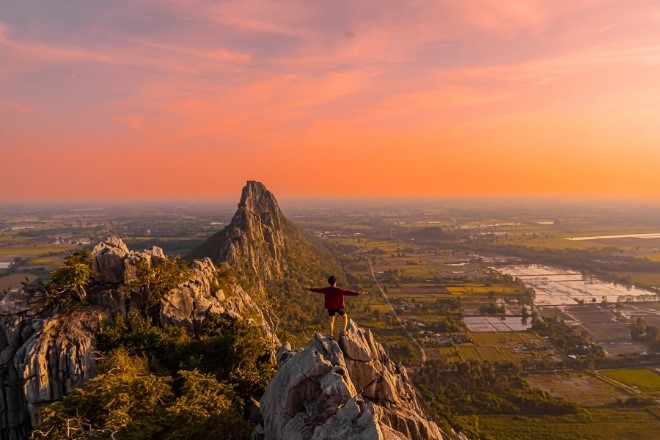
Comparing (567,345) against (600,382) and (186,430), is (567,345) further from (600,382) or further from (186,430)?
(186,430)

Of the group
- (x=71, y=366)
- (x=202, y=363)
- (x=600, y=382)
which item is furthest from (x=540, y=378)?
(x=71, y=366)

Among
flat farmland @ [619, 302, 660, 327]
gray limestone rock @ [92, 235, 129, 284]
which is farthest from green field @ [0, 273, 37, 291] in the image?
flat farmland @ [619, 302, 660, 327]

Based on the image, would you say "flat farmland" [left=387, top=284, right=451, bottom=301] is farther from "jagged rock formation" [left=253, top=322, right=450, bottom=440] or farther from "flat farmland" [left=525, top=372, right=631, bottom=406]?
"jagged rock formation" [left=253, top=322, right=450, bottom=440]

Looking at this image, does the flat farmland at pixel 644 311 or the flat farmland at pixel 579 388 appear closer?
the flat farmland at pixel 579 388

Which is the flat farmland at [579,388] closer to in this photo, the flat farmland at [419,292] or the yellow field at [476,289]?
the flat farmland at [419,292]

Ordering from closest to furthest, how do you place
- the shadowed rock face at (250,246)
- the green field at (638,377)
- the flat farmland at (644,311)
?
the green field at (638,377) → the shadowed rock face at (250,246) → the flat farmland at (644,311)

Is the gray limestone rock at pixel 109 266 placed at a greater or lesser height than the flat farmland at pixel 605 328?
greater

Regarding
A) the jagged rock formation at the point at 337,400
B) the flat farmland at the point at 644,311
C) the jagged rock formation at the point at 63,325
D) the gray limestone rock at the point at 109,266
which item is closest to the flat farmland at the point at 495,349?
the flat farmland at the point at 644,311
